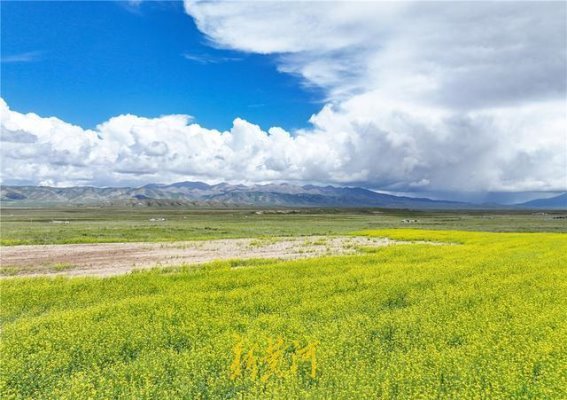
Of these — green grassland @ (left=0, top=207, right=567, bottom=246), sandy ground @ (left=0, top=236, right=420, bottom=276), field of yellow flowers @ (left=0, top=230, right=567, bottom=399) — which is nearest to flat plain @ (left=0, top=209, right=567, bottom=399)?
field of yellow flowers @ (left=0, top=230, right=567, bottom=399)

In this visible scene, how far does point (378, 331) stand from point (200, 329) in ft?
17.2

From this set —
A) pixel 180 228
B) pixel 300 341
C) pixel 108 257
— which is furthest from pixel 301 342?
pixel 180 228

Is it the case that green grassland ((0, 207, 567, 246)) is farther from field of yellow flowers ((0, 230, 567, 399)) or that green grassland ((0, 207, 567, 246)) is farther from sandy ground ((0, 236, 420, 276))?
field of yellow flowers ((0, 230, 567, 399))

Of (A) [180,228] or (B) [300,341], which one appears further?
(A) [180,228]

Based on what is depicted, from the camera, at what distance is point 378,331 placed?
11414 millimetres

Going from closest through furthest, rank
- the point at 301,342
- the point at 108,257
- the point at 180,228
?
1. the point at 301,342
2. the point at 108,257
3. the point at 180,228

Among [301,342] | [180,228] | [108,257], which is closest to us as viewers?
[301,342]

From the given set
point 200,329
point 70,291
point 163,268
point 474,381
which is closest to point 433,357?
point 474,381

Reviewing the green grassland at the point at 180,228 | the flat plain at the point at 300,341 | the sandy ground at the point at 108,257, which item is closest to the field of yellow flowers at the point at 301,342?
the flat plain at the point at 300,341

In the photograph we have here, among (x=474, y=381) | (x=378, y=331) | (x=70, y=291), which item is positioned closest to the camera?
(x=474, y=381)

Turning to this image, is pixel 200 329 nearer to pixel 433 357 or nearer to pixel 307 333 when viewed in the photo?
pixel 307 333

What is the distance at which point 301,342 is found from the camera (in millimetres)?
10758

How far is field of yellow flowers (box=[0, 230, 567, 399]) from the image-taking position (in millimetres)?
8066

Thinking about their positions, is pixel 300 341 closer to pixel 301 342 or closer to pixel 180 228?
pixel 301 342
